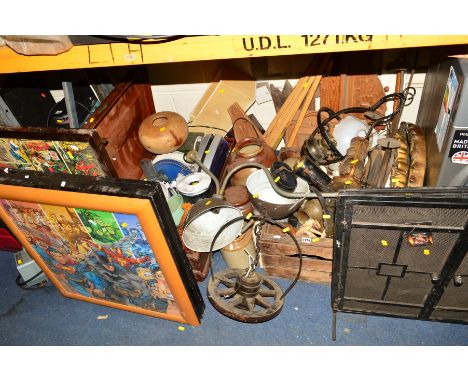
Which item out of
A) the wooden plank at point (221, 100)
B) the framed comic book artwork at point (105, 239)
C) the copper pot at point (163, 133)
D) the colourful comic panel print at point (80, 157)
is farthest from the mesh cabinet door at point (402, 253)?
the wooden plank at point (221, 100)

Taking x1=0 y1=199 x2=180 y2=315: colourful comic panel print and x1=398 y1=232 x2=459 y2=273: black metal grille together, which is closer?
x1=398 y1=232 x2=459 y2=273: black metal grille

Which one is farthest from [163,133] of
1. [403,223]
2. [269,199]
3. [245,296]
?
[403,223]

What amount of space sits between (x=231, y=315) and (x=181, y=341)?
0.72 meters

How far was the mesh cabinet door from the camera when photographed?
1.91 m

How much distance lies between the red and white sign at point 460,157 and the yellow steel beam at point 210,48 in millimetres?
918

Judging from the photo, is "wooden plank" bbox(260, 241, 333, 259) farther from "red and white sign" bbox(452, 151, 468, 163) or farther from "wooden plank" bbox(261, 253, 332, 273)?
"red and white sign" bbox(452, 151, 468, 163)

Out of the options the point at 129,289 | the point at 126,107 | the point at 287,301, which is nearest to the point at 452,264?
the point at 287,301

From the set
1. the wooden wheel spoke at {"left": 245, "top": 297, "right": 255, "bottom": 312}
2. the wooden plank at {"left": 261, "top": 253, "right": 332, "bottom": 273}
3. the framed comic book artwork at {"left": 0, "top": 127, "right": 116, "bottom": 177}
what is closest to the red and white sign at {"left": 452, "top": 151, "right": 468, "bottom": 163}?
the wooden plank at {"left": 261, "top": 253, "right": 332, "bottom": 273}

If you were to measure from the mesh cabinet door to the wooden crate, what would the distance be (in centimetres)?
35

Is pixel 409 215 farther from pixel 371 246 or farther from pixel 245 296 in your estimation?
pixel 245 296

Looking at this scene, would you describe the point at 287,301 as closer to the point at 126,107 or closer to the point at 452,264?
the point at 452,264

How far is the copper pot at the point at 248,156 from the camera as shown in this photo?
11.0 ft

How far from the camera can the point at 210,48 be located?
1716mm

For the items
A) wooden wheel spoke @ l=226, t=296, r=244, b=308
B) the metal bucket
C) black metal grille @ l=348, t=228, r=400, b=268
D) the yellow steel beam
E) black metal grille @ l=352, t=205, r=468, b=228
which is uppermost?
the yellow steel beam
